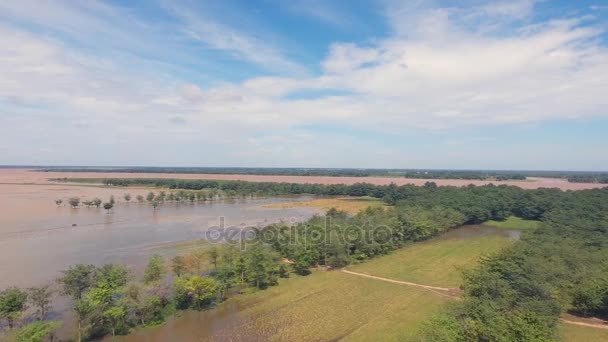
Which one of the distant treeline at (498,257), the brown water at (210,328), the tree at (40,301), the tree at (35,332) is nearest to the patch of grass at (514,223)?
the distant treeline at (498,257)

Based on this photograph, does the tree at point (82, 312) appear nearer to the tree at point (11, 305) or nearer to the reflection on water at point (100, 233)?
the tree at point (11, 305)

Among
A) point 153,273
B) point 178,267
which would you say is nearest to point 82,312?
point 153,273

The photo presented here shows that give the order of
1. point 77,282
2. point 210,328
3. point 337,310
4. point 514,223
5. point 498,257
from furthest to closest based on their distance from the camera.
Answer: point 514,223
point 498,257
point 337,310
point 210,328
point 77,282

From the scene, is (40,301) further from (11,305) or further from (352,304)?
(352,304)

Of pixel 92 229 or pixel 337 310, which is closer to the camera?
pixel 337 310

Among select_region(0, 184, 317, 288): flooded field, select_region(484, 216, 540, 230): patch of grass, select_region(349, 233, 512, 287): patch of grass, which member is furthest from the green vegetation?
A: select_region(0, 184, 317, 288): flooded field

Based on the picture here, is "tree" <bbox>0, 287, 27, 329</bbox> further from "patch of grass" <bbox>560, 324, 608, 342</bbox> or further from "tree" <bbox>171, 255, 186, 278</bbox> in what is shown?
"patch of grass" <bbox>560, 324, 608, 342</bbox>
